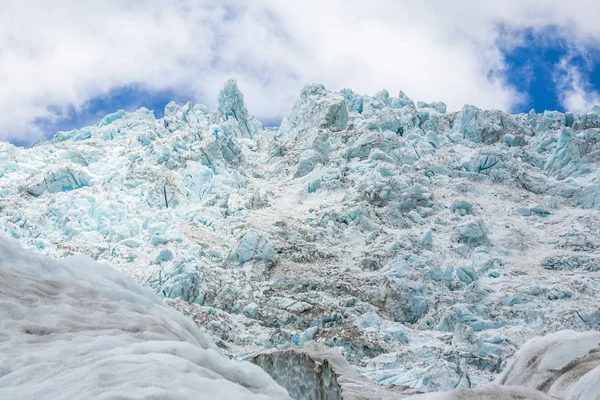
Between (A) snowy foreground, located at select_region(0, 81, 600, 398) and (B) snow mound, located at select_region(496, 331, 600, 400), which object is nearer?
(B) snow mound, located at select_region(496, 331, 600, 400)

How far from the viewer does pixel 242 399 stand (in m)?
3.30

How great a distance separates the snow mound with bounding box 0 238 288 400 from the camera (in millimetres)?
3252

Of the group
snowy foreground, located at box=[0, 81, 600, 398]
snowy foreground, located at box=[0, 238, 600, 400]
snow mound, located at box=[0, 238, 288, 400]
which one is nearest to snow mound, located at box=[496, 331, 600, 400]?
snowy foreground, located at box=[0, 238, 600, 400]

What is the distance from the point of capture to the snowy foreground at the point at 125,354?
10.6ft

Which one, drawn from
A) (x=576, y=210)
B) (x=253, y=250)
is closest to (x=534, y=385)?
(x=253, y=250)

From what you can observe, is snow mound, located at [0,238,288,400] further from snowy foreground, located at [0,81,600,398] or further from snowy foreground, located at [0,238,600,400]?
snowy foreground, located at [0,81,600,398]

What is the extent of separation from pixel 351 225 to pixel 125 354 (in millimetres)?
21017

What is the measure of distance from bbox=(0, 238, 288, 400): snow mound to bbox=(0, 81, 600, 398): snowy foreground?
425cm

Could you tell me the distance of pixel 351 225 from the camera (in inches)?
961

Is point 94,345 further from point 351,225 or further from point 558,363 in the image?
point 351,225

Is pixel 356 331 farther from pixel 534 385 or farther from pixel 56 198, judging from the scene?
pixel 56 198

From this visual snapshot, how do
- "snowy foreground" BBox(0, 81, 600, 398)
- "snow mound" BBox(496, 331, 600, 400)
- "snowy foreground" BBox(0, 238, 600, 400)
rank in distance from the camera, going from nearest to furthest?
"snowy foreground" BBox(0, 238, 600, 400) < "snow mound" BBox(496, 331, 600, 400) < "snowy foreground" BBox(0, 81, 600, 398)

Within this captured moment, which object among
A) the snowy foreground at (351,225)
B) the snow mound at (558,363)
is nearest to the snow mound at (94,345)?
the snow mound at (558,363)

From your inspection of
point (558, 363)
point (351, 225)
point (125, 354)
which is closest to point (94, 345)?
point (125, 354)
